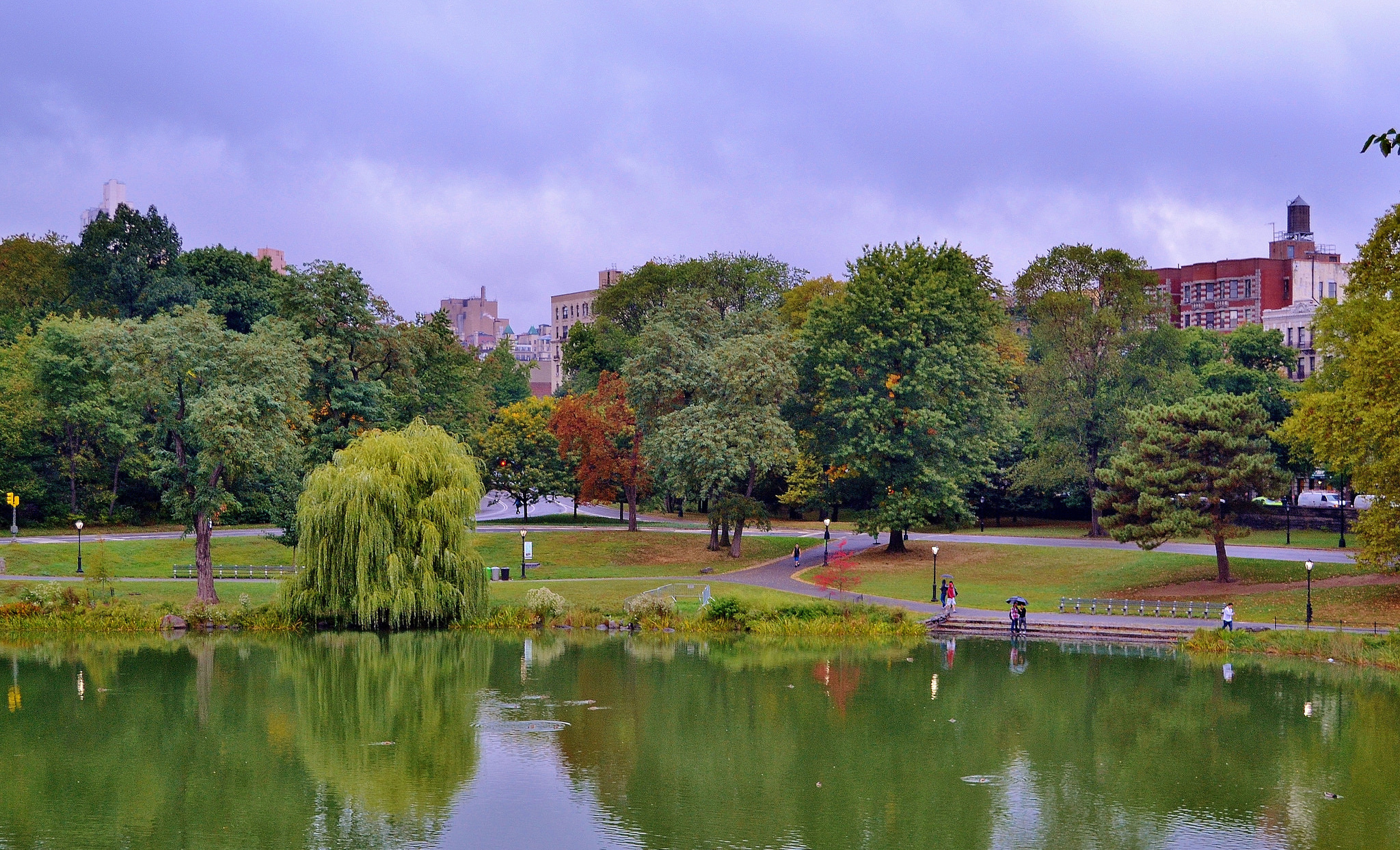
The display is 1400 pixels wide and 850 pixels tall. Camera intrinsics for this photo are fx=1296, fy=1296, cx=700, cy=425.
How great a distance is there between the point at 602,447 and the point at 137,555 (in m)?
23.5

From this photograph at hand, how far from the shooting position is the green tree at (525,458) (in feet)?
236

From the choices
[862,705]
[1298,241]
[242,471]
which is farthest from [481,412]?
[1298,241]

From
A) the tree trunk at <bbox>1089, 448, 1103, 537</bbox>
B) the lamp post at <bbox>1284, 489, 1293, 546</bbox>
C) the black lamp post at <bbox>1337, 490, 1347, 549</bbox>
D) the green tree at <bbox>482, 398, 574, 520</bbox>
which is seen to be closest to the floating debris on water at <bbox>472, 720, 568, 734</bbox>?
the green tree at <bbox>482, 398, 574, 520</bbox>

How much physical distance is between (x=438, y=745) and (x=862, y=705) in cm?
1087

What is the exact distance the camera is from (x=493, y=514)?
97.2 m

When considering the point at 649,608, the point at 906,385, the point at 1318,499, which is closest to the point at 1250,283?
the point at 1318,499

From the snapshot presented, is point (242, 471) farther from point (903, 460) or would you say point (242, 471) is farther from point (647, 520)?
point (647, 520)

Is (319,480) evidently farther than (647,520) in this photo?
No

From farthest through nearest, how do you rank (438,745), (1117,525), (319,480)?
(1117,525) < (319,480) < (438,745)

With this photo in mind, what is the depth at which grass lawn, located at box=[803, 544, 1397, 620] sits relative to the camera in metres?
50.5

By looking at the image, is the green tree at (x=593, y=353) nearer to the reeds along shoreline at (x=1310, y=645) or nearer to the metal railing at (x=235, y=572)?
the metal railing at (x=235, y=572)

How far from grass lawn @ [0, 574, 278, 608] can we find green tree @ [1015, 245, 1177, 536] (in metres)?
40.7

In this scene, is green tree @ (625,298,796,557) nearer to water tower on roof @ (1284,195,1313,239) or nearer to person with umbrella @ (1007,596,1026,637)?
person with umbrella @ (1007,596,1026,637)

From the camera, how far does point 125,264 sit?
87188 mm
